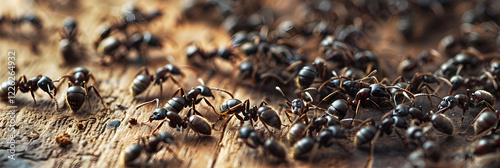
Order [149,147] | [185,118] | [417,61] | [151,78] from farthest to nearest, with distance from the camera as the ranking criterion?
[417,61] → [151,78] → [185,118] → [149,147]

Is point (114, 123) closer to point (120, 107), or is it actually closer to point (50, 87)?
point (120, 107)

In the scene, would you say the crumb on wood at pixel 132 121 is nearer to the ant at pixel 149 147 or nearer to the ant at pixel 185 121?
the ant at pixel 185 121

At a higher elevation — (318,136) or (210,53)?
(210,53)

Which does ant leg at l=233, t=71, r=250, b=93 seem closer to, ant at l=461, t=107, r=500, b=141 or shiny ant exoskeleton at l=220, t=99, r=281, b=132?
shiny ant exoskeleton at l=220, t=99, r=281, b=132

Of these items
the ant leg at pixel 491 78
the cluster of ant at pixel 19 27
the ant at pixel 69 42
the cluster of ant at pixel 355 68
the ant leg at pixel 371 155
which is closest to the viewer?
the ant leg at pixel 371 155

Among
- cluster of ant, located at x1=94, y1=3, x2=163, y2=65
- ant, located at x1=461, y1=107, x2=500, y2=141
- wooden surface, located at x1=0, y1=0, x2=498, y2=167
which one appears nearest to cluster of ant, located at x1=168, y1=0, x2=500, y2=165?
ant, located at x1=461, y1=107, x2=500, y2=141

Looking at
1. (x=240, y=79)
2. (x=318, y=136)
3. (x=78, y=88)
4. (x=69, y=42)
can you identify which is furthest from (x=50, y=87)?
(x=318, y=136)

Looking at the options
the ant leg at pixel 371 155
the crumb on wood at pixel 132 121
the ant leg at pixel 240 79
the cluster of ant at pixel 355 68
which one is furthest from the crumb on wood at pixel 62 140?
the ant leg at pixel 371 155
